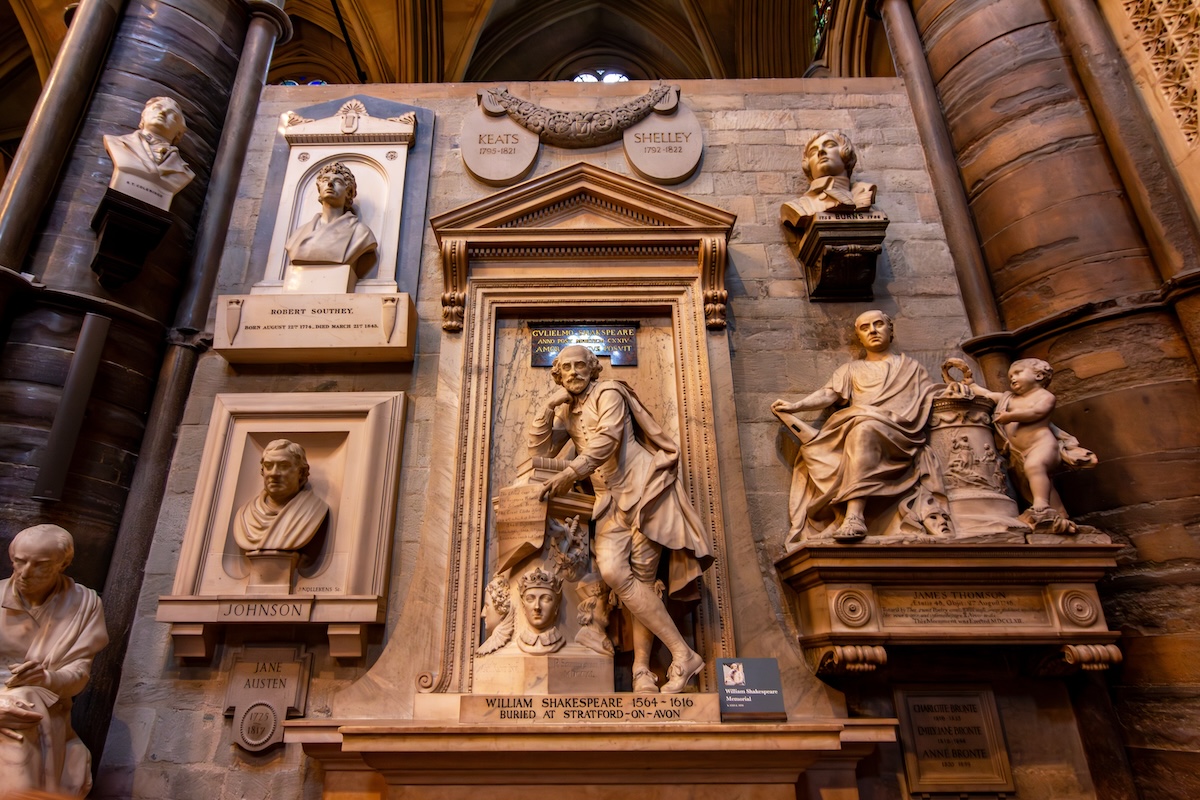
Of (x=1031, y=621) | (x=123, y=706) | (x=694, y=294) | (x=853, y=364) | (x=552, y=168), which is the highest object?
(x=552, y=168)

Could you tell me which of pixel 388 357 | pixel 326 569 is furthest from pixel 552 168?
pixel 326 569

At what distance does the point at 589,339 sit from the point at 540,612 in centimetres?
209

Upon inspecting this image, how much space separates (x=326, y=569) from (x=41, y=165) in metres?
3.65

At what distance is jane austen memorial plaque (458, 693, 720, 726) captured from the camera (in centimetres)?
368

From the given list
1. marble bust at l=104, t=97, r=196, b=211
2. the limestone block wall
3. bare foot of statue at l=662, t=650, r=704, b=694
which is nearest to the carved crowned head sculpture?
bare foot of statue at l=662, t=650, r=704, b=694

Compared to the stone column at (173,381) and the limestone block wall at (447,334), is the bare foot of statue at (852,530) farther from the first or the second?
the stone column at (173,381)

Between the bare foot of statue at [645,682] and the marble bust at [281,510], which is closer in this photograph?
the bare foot of statue at [645,682]

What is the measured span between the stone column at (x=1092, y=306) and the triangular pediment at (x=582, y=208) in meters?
2.20

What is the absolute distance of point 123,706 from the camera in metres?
4.32

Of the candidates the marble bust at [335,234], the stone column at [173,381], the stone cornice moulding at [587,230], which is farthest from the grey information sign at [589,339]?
the stone column at [173,381]

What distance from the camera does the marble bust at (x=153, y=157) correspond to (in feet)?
16.9

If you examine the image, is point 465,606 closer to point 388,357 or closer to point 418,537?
point 418,537

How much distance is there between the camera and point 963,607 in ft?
13.8

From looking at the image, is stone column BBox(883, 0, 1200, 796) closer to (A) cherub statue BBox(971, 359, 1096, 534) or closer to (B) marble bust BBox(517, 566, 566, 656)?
(A) cherub statue BBox(971, 359, 1096, 534)
